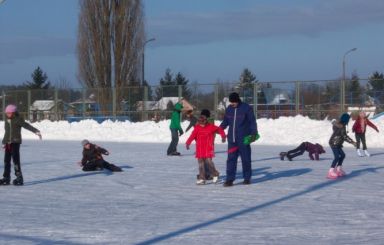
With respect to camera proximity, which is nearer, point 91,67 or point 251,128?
point 251,128

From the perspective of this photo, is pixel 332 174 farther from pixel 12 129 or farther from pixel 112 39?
pixel 112 39

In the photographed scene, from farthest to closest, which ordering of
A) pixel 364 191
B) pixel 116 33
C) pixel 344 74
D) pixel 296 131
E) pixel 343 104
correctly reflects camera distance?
1. pixel 344 74
2. pixel 116 33
3. pixel 343 104
4. pixel 296 131
5. pixel 364 191

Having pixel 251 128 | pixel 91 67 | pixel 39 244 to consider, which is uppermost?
pixel 91 67

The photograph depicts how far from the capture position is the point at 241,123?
42.3ft

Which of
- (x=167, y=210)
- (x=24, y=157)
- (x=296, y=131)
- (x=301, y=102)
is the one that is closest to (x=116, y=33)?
(x=301, y=102)

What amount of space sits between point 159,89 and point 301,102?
9.19m

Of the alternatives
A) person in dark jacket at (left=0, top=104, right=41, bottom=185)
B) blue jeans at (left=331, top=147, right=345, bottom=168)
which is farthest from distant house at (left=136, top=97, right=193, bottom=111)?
person in dark jacket at (left=0, top=104, right=41, bottom=185)

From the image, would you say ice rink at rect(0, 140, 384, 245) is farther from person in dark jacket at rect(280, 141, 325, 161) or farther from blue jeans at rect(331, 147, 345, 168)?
person in dark jacket at rect(280, 141, 325, 161)

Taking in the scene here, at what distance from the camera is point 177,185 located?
13320 millimetres

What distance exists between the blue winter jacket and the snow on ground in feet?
3.19

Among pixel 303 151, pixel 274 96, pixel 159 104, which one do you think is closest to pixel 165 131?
pixel 274 96

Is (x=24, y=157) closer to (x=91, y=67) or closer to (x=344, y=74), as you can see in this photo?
(x=91, y=67)

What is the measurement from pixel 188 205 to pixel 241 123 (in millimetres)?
2779

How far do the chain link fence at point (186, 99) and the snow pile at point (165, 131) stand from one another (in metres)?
3.54
